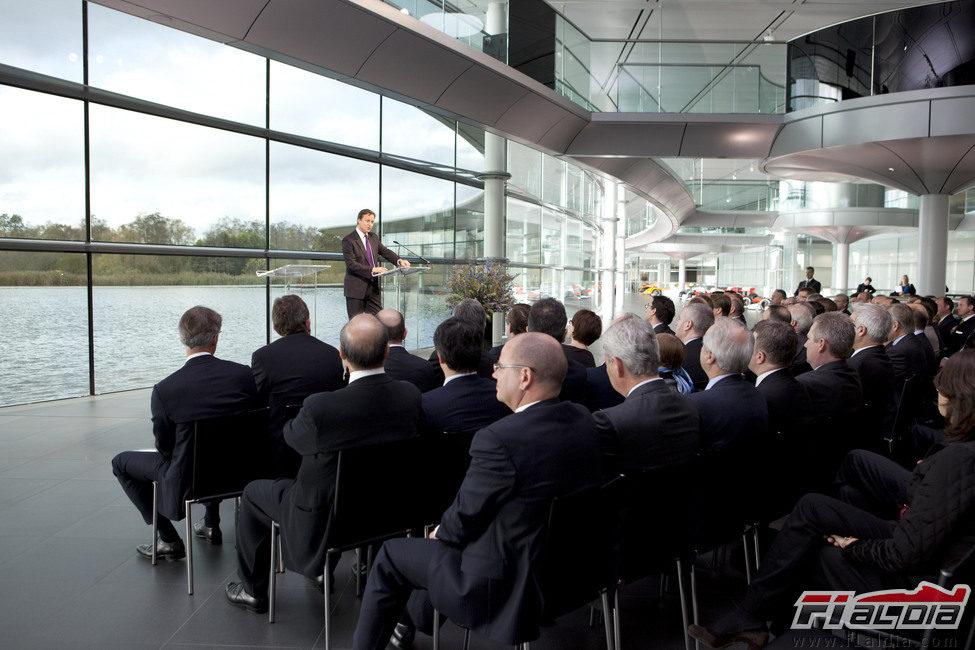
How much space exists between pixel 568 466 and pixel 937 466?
1241 mm

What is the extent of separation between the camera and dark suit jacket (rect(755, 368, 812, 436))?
3668 millimetres

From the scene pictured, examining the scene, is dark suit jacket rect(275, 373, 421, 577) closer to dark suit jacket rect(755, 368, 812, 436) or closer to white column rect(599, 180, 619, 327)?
dark suit jacket rect(755, 368, 812, 436)

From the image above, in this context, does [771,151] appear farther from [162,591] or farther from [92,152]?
[162,591]

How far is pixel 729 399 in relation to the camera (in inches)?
130

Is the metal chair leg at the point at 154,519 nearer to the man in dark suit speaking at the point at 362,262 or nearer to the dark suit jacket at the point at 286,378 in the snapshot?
the dark suit jacket at the point at 286,378

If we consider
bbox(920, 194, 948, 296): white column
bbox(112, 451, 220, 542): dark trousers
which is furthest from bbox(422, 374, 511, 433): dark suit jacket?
bbox(920, 194, 948, 296): white column

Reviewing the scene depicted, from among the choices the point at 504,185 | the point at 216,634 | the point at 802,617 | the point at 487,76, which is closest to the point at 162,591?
the point at 216,634

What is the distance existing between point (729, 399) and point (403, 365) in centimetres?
209

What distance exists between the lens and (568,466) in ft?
7.56

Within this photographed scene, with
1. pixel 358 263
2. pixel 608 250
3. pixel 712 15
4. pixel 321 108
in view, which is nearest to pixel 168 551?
pixel 358 263

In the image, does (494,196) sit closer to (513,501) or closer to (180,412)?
(180,412)

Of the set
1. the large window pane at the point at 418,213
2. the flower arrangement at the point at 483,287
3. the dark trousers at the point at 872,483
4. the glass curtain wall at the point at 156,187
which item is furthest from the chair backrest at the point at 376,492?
the large window pane at the point at 418,213

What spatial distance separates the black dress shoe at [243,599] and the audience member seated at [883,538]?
2048 mm

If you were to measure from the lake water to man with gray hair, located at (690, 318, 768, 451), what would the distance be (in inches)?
295
